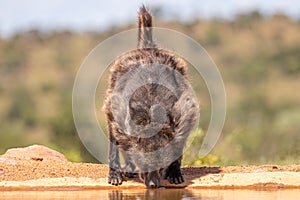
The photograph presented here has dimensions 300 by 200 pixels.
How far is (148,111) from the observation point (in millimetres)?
8906

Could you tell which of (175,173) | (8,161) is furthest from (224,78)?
(175,173)

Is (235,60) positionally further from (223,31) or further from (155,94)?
(155,94)

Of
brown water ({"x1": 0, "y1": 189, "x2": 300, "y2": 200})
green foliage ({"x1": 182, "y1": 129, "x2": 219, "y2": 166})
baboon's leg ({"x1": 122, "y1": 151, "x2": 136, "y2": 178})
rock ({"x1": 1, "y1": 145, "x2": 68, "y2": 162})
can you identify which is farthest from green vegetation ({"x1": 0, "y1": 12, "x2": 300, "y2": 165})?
brown water ({"x1": 0, "y1": 189, "x2": 300, "y2": 200})

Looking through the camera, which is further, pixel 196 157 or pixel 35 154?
pixel 196 157

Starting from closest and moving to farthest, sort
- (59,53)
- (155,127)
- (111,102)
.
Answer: (155,127) < (111,102) < (59,53)

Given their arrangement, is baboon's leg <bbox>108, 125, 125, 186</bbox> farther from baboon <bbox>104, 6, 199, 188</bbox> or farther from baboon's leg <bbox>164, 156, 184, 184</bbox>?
baboon's leg <bbox>164, 156, 184, 184</bbox>

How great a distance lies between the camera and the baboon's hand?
9.70m

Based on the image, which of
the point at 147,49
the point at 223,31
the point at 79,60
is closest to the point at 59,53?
the point at 79,60

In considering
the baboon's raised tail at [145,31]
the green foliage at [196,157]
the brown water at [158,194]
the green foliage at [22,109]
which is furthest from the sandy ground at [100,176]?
the green foliage at [22,109]

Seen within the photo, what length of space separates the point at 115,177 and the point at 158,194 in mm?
968

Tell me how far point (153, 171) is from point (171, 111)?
28.0 inches

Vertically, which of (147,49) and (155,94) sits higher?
(147,49)

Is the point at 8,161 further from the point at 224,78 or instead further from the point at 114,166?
the point at 224,78

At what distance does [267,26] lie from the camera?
5197 cm
